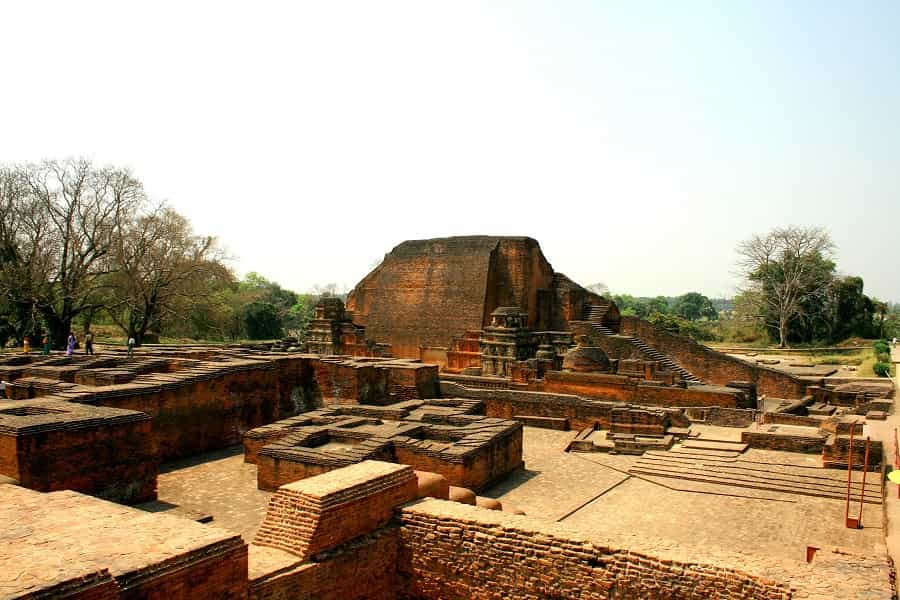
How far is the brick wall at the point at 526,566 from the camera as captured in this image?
15.3 ft

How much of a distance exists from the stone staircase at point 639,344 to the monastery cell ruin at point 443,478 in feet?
0.92

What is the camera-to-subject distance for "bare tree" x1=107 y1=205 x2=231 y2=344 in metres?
24.8

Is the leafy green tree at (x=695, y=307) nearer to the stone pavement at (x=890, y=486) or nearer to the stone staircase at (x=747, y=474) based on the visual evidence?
the stone pavement at (x=890, y=486)

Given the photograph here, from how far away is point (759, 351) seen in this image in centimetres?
3241

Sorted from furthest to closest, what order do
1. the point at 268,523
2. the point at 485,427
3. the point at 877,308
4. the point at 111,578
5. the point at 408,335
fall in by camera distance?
the point at 877,308 → the point at 408,335 → the point at 485,427 → the point at 268,523 → the point at 111,578

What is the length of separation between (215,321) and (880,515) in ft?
93.4

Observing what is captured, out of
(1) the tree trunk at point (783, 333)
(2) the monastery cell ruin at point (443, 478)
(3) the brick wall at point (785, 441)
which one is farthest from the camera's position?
(1) the tree trunk at point (783, 333)

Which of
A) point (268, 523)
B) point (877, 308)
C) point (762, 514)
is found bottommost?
point (762, 514)

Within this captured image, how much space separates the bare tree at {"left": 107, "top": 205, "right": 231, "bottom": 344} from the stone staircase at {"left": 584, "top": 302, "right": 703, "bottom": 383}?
15670 millimetres

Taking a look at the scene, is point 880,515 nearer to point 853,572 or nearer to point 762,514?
point 762,514

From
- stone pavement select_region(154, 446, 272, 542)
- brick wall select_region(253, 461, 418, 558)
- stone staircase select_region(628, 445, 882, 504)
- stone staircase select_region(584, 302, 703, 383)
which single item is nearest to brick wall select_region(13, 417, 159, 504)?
stone pavement select_region(154, 446, 272, 542)

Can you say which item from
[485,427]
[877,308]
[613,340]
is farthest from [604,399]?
[877,308]

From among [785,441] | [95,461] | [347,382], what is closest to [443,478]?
[95,461]

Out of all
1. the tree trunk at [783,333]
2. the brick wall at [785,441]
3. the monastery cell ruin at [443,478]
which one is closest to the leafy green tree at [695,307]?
the tree trunk at [783,333]
